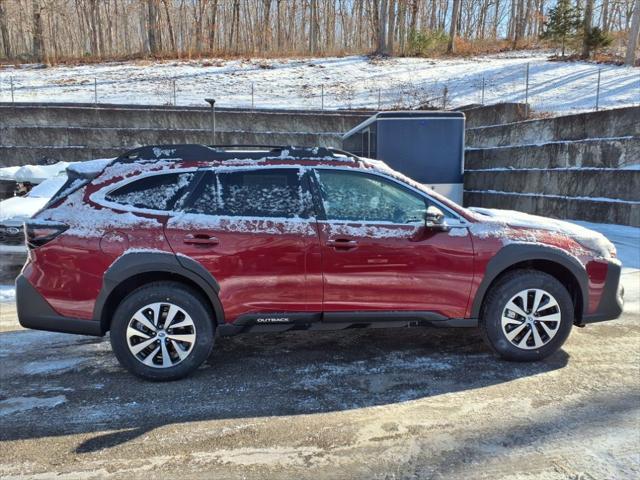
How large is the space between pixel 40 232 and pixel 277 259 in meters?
1.84

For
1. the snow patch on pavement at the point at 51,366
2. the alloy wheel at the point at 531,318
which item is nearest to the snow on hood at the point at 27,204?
the snow patch on pavement at the point at 51,366

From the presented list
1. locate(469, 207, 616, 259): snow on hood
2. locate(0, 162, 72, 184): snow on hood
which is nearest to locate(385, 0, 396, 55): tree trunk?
locate(0, 162, 72, 184): snow on hood

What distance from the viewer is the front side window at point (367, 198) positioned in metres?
4.02

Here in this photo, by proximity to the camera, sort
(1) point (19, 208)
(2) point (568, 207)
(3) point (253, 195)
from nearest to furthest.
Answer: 1. (3) point (253, 195)
2. (1) point (19, 208)
3. (2) point (568, 207)

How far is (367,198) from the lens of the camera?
4062 mm

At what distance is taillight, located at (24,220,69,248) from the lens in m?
3.74

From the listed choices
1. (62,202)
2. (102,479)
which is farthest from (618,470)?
(62,202)

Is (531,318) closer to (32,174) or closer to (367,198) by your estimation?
(367,198)

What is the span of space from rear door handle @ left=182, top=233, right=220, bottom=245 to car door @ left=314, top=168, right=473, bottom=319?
0.86 m

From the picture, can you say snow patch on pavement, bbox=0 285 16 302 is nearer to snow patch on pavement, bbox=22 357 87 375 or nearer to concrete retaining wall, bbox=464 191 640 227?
snow patch on pavement, bbox=22 357 87 375

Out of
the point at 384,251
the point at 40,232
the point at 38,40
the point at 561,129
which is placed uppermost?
the point at 38,40

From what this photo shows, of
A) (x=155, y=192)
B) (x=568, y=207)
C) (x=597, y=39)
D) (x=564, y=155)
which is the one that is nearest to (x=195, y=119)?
(x=564, y=155)

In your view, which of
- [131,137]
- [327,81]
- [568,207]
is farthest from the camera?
[327,81]

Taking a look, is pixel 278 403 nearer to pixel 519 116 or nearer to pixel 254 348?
pixel 254 348
